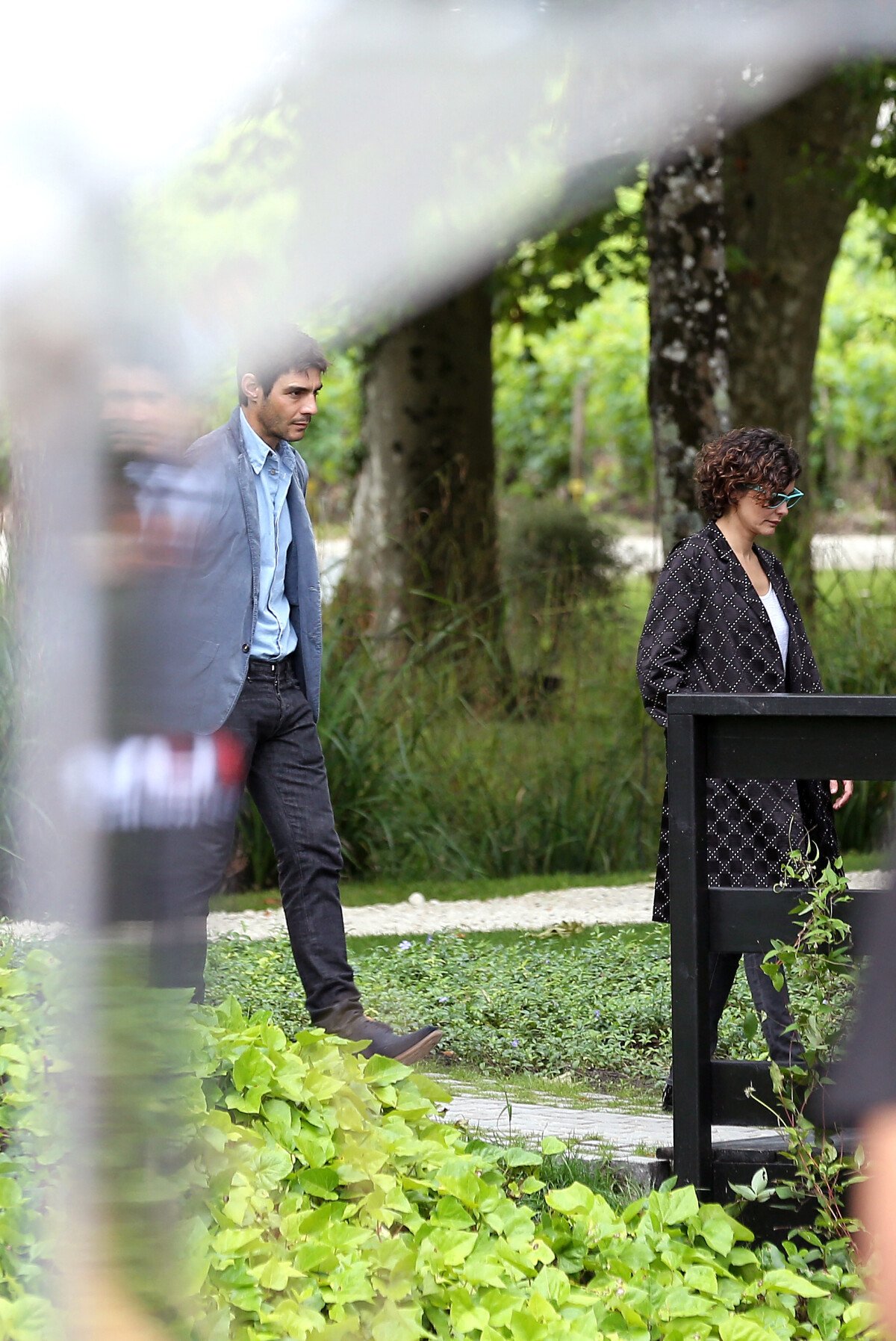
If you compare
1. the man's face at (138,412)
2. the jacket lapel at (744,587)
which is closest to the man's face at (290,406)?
the jacket lapel at (744,587)

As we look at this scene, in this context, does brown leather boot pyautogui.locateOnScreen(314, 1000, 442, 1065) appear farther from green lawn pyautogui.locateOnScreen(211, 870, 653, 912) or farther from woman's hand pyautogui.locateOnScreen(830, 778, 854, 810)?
green lawn pyautogui.locateOnScreen(211, 870, 653, 912)

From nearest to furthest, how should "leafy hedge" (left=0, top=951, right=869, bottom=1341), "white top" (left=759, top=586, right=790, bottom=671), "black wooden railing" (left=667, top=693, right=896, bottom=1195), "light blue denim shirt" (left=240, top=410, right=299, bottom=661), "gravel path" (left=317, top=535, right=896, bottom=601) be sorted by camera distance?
"leafy hedge" (left=0, top=951, right=869, bottom=1341) → "black wooden railing" (left=667, top=693, right=896, bottom=1195) → "light blue denim shirt" (left=240, top=410, right=299, bottom=661) → "white top" (left=759, top=586, right=790, bottom=671) → "gravel path" (left=317, top=535, right=896, bottom=601)

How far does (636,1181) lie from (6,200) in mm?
3085

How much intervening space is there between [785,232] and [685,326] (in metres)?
4.22

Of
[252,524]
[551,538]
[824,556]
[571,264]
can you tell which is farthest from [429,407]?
[252,524]

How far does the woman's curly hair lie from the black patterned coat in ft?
0.37

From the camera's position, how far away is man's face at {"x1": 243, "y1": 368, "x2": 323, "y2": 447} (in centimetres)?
428

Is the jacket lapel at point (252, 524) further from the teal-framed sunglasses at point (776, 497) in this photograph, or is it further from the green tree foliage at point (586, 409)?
the green tree foliage at point (586, 409)

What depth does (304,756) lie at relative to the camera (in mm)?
4586

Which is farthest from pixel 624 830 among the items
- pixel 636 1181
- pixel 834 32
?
pixel 834 32

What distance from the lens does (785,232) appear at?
1336 centimetres

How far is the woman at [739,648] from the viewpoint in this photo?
15.0ft

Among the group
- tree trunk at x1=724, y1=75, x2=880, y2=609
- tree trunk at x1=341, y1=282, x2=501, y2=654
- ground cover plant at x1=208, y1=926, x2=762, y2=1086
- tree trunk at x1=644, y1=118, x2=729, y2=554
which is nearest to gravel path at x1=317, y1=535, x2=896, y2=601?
tree trunk at x1=644, y1=118, x2=729, y2=554

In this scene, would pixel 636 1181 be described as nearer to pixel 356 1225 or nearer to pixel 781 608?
pixel 356 1225
